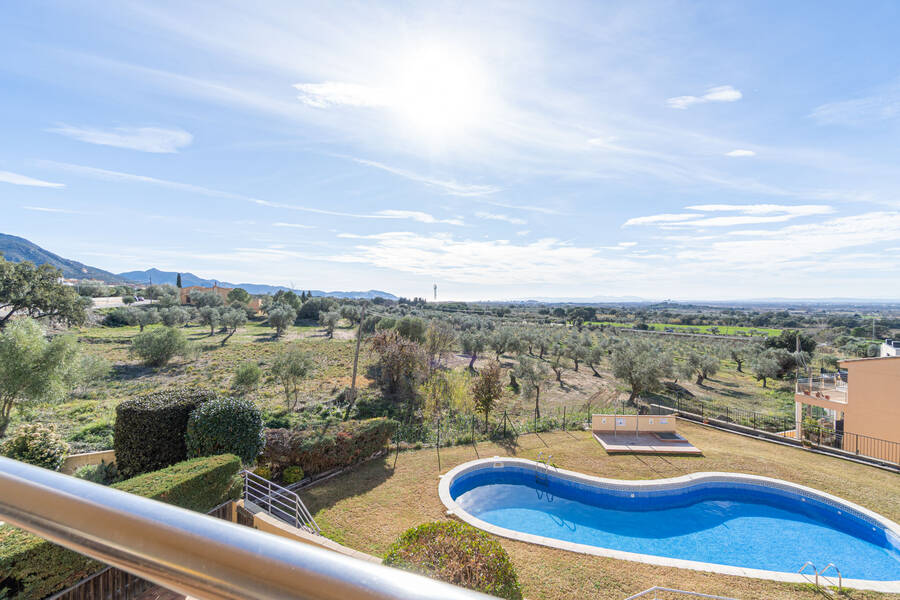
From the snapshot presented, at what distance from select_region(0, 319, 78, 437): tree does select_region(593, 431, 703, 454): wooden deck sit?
19075 millimetres

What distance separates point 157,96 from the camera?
30.8ft

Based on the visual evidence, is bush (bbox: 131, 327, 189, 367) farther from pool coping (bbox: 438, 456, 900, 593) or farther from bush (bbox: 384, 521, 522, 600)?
bush (bbox: 384, 521, 522, 600)

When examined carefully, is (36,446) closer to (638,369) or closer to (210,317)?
(638,369)

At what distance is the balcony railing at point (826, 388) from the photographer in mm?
15451

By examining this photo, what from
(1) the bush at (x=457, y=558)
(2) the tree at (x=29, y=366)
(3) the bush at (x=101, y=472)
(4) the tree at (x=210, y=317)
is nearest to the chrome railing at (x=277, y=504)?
(3) the bush at (x=101, y=472)

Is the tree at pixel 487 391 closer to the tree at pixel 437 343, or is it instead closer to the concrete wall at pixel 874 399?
the tree at pixel 437 343

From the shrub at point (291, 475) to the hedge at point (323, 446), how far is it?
0.26 metres

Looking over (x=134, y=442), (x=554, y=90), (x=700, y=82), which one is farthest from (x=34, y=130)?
(x=700, y=82)

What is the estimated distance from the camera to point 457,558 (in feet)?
17.3

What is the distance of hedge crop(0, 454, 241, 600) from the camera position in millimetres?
5105

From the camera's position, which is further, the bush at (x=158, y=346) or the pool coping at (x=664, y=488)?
the bush at (x=158, y=346)

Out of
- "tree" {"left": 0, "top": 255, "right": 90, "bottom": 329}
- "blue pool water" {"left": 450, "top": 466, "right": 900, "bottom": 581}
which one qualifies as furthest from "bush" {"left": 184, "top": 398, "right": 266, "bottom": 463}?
"tree" {"left": 0, "top": 255, "right": 90, "bottom": 329}

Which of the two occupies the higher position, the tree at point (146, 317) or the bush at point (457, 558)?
the tree at point (146, 317)

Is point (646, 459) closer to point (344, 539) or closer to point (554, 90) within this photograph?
point (344, 539)
